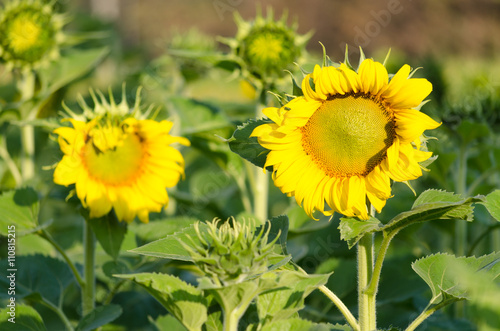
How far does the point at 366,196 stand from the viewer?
0.87 metres

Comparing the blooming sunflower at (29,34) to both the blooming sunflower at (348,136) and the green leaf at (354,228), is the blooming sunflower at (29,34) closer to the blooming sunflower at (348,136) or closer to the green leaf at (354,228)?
the blooming sunflower at (348,136)

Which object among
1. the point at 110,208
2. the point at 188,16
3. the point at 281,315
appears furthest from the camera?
the point at 188,16

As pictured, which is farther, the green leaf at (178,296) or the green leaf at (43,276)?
the green leaf at (43,276)

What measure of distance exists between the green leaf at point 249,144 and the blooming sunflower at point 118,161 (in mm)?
178

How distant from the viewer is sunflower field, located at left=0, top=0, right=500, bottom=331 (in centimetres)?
81

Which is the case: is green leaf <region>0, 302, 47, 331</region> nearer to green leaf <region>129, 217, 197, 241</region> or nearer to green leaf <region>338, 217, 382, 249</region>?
green leaf <region>129, 217, 197, 241</region>

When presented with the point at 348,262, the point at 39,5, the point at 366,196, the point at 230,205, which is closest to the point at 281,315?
the point at 366,196

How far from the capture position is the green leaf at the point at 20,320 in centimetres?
98

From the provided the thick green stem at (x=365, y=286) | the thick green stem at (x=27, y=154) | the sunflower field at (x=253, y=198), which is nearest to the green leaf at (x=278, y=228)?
the sunflower field at (x=253, y=198)

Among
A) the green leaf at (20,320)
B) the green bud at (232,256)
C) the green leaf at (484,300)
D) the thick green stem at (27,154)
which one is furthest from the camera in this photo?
the thick green stem at (27,154)

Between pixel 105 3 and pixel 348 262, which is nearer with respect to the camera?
pixel 348 262

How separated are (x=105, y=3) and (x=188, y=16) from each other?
1682 millimetres

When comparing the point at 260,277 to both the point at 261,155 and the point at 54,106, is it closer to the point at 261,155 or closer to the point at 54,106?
the point at 261,155

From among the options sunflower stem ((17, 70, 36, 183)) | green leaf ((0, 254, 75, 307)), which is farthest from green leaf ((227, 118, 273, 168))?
sunflower stem ((17, 70, 36, 183))
